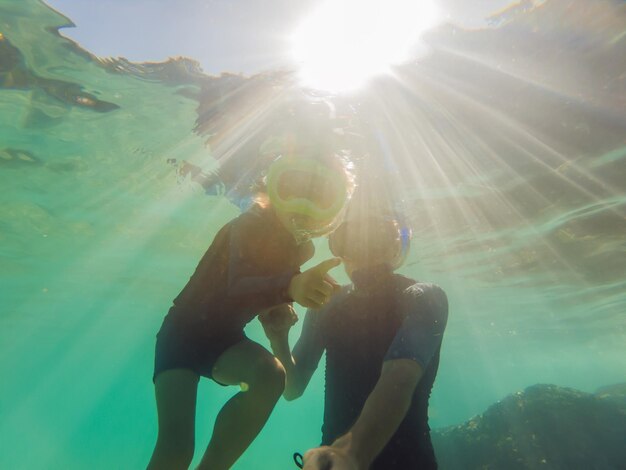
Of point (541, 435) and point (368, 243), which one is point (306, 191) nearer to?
point (368, 243)

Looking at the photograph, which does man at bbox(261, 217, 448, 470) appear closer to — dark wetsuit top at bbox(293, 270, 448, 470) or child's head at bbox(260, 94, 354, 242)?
dark wetsuit top at bbox(293, 270, 448, 470)

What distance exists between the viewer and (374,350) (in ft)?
10.3

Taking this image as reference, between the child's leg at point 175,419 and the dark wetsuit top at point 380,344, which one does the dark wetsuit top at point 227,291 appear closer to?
the child's leg at point 175,419

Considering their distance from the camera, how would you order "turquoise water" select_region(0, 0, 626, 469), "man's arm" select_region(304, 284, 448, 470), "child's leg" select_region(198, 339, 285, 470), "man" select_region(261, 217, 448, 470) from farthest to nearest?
"turquoise water" select_region(0, 0, 626, 469), "child's leg" select_region(198, 339, 285, 470), "man" select_region(261, 217, 448, 470), "man's arm" select_region(304, 284, 448, 470)

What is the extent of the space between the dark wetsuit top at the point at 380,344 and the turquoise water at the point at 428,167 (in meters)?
6.82

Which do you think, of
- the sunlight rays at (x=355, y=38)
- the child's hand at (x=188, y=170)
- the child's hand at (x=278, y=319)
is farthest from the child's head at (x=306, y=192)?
the child's hand at (x=188, y=170)

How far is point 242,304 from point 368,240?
1.37m

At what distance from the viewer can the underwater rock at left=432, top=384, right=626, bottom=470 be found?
12047 millimetres

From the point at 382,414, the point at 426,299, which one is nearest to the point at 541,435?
the point at 426,299

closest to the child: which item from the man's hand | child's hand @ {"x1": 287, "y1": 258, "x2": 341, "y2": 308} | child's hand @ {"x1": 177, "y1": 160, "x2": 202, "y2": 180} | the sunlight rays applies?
child's hand @ {"x1": 287, "y1": 258, "x2": 341, "y2": 308}

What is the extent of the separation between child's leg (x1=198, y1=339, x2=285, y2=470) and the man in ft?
1.87

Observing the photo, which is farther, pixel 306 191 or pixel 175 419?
pixel 306 191

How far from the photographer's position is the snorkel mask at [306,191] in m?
2.93

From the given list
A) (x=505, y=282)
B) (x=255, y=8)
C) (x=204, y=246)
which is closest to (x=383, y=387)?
(x=255, y=8)
